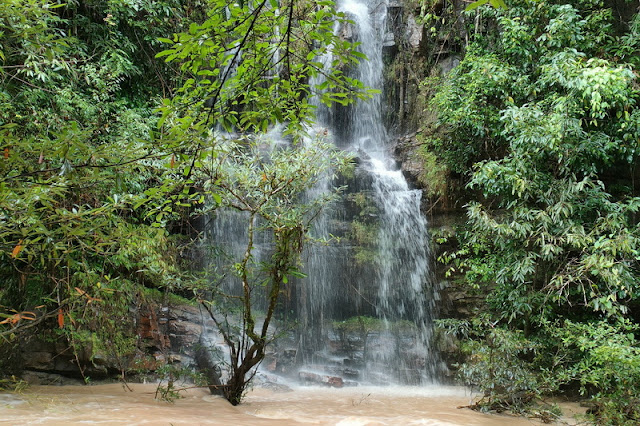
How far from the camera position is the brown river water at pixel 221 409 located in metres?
4.21

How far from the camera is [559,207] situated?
6.50m

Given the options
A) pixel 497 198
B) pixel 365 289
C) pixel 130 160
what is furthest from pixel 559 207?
pixel 130 160

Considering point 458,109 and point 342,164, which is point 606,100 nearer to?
point 458,109

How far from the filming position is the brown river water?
421 centimetres

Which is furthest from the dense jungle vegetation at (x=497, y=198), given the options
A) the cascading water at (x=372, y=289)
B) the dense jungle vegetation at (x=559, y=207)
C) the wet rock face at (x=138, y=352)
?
the cascading water at (x=372, y=289)

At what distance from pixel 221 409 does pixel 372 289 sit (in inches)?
206

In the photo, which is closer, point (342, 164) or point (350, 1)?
point (342, 164)

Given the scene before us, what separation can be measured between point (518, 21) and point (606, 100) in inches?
78.1

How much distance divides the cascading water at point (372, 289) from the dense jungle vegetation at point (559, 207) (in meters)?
1.76

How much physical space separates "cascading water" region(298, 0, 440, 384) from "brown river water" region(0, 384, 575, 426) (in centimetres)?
160

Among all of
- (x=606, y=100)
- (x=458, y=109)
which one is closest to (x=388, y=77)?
(x=458, y=109)

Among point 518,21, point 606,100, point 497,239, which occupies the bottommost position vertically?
point 497,239

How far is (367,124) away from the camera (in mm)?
12039

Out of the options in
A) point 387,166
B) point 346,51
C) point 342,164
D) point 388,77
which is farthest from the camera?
point 388,77
